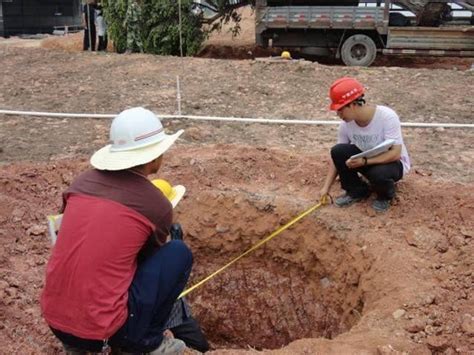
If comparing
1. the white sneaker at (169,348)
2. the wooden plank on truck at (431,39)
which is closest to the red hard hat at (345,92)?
the white sneaker at (169,348)

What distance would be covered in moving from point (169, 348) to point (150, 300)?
1.32 feet

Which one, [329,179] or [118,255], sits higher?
[118,255]

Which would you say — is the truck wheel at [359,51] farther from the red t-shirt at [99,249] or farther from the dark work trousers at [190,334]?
the red t-shirt at [99,249]

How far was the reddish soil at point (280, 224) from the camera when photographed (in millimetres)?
3303

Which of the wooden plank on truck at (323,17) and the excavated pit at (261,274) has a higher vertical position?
the wooden plank on truck at (323,17)

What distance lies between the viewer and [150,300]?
8.42 feet

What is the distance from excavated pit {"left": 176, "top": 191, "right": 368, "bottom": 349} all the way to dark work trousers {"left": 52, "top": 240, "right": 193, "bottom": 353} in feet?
6.56

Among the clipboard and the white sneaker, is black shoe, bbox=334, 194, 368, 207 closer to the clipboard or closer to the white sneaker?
the clipboard

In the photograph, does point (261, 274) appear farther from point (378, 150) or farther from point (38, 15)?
point (38, 15)

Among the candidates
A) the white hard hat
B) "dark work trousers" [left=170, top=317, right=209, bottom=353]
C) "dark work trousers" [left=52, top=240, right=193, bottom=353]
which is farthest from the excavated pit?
the white hard hat

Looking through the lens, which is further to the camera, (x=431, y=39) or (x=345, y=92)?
(x=431, y=39)

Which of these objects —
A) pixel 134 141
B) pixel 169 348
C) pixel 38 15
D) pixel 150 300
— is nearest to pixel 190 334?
pixel 169 348

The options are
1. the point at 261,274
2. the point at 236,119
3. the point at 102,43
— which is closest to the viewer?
the point at 261,274

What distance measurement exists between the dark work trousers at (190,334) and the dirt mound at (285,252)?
633 mm
